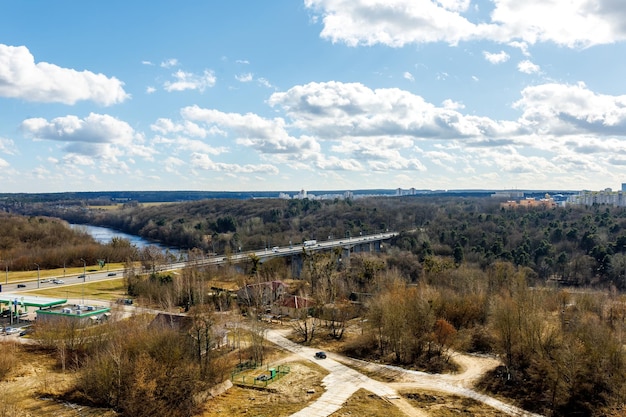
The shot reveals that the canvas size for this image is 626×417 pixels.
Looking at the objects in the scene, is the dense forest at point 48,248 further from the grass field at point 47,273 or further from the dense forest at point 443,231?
the dense forest at point 443,231

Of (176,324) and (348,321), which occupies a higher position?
(176,324)

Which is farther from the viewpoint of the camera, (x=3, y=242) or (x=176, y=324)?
(x=3, y=242)

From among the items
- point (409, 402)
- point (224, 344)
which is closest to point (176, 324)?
point (224, 344)

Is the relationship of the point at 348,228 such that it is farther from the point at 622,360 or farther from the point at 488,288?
the point at 622,360

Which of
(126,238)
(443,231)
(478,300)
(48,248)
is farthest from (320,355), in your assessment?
(126,238)

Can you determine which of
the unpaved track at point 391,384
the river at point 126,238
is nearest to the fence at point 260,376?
the unpaved track at point 391,384

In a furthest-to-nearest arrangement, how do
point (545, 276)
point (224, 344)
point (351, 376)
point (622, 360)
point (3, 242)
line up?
1. point (3, 242)
2. point (545, 276)
3. point (224, 344)
4. point (351, 376)
5. point (622, 360)

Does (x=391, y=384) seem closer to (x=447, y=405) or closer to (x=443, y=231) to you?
(x=447, y=405)
